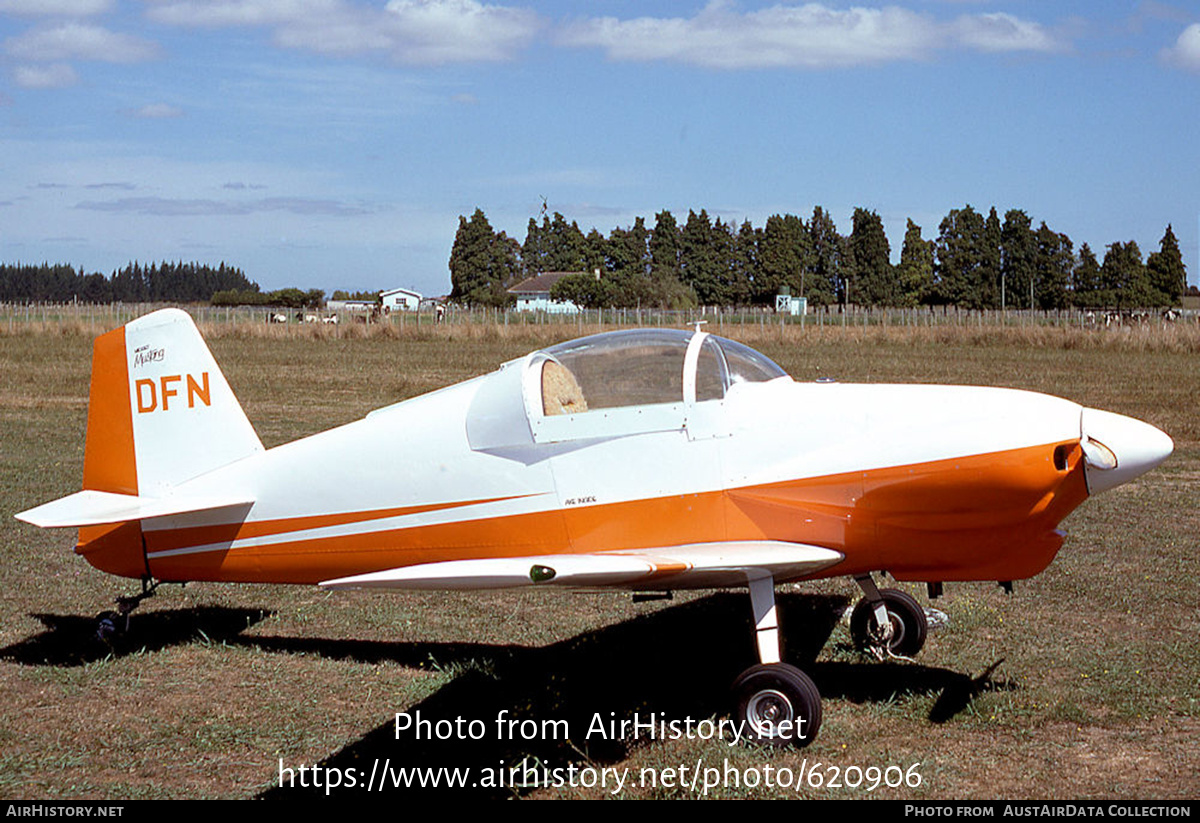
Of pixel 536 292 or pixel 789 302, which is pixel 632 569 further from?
pixel 536 292

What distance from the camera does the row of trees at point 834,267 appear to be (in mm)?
80625

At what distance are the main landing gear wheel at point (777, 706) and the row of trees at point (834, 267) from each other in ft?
229

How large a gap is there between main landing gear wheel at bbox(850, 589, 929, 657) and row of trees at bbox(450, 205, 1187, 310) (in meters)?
68.2

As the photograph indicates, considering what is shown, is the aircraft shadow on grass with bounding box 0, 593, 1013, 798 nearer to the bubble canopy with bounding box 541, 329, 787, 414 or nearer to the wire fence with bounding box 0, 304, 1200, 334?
the bubble canopy with bounding box 541, 329, 787, 414

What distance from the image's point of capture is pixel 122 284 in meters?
183

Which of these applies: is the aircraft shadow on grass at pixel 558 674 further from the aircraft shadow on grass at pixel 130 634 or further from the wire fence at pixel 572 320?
the wire fence at pixel 572 320

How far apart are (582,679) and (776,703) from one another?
4.78 ft

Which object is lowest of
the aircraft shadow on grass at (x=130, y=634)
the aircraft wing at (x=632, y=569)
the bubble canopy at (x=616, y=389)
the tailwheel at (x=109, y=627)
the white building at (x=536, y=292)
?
the aircraft shadow on grass at (x=130, y=634)

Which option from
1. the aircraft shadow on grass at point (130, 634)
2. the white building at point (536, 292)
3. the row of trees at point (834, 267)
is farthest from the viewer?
the white building at point (536, 292)

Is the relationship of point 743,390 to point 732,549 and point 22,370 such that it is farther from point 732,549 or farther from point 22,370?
point 22,370

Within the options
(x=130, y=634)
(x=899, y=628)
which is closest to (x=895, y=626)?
(x=899, y=628)

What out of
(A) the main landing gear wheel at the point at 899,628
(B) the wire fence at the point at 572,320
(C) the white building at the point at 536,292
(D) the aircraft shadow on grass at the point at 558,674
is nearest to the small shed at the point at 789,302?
(B) the wire fence at the point at 572,320

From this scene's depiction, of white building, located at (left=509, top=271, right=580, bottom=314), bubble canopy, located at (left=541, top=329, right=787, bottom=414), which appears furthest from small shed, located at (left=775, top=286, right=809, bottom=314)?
bubble canopy, located at (left=541, top=329, right=787, bottom=414)

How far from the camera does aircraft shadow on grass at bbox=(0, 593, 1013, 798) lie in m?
5.36
